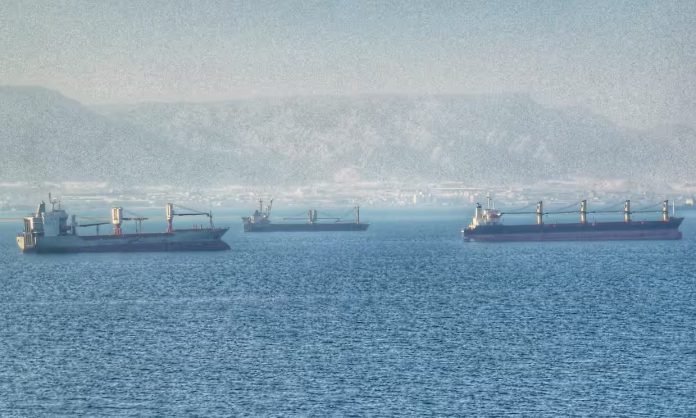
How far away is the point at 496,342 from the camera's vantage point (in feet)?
226

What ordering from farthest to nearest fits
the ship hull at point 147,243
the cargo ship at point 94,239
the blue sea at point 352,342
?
the ship hull at point 147,243 → the cargo ship at point 94,239 → the blue sea at point 352,342

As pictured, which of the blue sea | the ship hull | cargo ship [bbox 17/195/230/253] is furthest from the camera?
the ship hull

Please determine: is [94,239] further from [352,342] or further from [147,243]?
[352,342]

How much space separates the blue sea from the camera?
5184cm

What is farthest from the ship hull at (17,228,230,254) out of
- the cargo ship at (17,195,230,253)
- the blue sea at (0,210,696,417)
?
the blue sea at (0,210,696,417)

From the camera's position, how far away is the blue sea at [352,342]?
5184 centimetres

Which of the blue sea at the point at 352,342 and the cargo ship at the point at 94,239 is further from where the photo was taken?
the cargo ship at the point at 94,239

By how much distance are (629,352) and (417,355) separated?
565 inches

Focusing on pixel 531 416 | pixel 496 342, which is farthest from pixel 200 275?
pixel 531 416

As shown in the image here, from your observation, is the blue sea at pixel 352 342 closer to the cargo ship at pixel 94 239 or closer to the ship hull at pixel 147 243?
the cargo ship at pixel 94 239

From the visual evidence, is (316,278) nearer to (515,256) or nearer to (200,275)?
(200,275)

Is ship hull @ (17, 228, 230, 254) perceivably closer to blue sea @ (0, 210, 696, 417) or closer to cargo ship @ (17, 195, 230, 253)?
cargo ship @ (17, 195, 230, 253)

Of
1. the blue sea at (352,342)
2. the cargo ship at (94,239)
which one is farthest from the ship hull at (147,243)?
the blue sea at (352,342)

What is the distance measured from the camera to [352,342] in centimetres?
6962
